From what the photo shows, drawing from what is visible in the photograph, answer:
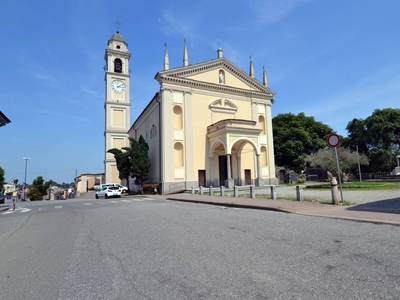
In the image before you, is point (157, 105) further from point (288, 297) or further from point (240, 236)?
point (288, 297)

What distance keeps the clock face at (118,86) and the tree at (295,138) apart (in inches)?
1093

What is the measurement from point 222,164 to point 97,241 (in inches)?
975

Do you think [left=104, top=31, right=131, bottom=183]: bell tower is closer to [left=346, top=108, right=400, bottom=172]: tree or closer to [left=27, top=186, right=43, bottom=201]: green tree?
[left=27, top=186, right=43, bottom=201]: green tree

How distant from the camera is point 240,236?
20.3ft

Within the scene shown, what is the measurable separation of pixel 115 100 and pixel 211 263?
47.8 m

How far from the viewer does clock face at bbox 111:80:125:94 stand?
48369 millimetres

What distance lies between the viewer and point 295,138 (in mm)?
43312

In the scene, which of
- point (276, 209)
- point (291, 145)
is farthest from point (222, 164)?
point (276, 209)

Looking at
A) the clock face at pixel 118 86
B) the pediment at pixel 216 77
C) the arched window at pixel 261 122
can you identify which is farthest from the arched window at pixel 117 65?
the arched window at pixel 261 122

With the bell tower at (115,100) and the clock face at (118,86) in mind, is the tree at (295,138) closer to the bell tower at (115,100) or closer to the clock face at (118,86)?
the bell tower at (115,100)

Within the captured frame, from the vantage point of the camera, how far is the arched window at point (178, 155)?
27.9 m

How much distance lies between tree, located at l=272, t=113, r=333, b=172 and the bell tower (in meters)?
26.3

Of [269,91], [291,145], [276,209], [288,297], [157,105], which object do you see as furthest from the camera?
[291,145]

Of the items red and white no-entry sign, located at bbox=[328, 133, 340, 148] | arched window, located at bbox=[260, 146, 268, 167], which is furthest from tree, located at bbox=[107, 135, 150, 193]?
red and white no-entry sign, located at bbox=[328, 133, 340, 148]
